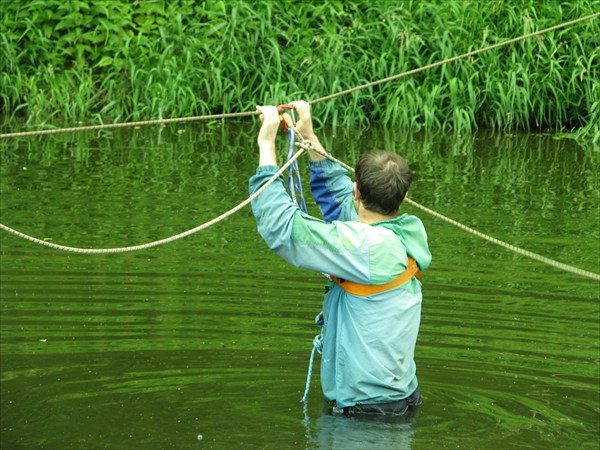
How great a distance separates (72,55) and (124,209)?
5671 millimetres

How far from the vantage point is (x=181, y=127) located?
13.2m

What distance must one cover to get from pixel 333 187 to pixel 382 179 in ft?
1.92

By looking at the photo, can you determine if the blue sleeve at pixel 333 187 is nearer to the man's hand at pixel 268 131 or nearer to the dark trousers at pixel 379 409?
the man's hand at pixel 268 131

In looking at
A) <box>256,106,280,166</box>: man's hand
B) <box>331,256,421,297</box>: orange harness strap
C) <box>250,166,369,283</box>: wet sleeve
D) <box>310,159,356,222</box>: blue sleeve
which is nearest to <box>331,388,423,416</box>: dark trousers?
<box>331,256,421,297</box>: orange harness strap

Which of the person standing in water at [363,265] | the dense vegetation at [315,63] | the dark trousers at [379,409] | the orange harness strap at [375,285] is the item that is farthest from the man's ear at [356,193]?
the dense vegetation at [315,63]

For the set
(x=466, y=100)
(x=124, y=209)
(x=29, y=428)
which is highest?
(x=466, y=100)

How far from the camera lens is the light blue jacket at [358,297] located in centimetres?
436

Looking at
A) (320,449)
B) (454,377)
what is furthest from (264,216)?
(454,377)

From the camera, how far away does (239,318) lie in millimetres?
6703

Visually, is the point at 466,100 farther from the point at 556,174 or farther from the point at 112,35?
the point at 112,35

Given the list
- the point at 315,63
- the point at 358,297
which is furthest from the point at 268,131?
the point at 315,63

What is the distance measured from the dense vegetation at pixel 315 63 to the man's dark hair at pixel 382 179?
8045 millimetres

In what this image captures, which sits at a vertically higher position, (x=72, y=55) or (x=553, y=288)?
(x=72, y=55)

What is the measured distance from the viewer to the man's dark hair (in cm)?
443
